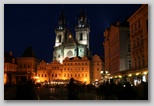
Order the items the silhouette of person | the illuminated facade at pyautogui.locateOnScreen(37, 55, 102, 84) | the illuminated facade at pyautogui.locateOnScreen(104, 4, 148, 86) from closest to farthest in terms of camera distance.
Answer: the silhouette of person, the illuminated facade at pyautogui.locateOnScreen(104, 4, 148, 86), the illuminated facade at pyautogui.locateOnScreen(37, 55, 102, 84)

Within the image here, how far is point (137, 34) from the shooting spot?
1291 centimetres

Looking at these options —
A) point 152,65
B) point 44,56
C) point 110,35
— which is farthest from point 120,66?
point 152,65

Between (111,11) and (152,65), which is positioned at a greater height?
(111,11)

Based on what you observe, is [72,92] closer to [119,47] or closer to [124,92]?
[124,92]

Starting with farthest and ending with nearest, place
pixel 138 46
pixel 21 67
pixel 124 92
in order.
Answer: pixel 138 46
pixel 21 67
pixel 124 92

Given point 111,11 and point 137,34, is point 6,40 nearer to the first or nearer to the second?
point 111,11

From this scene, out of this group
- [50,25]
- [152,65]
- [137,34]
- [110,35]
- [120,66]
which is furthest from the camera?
[110,35]

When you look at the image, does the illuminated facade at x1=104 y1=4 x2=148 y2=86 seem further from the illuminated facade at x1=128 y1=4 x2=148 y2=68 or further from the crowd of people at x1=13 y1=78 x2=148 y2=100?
the crowd of people at x1=13 y1=78 x2=148 y2=100

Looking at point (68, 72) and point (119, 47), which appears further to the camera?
point (119, 47)

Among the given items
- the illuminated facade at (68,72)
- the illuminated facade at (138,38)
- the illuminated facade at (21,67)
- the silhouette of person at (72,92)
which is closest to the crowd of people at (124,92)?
the silhouette of person at (72,92)

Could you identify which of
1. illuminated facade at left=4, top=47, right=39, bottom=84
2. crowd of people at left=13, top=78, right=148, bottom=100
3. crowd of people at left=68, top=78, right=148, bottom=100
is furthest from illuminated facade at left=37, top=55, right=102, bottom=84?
crowd of people at left=13, top=78, right=148, bottom=100

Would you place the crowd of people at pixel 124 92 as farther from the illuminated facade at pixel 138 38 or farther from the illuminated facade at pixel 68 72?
the illuminated facade at pixel 138 38

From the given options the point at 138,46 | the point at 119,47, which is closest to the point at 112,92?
the point at 138,46

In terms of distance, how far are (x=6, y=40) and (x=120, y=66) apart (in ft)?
33.2
